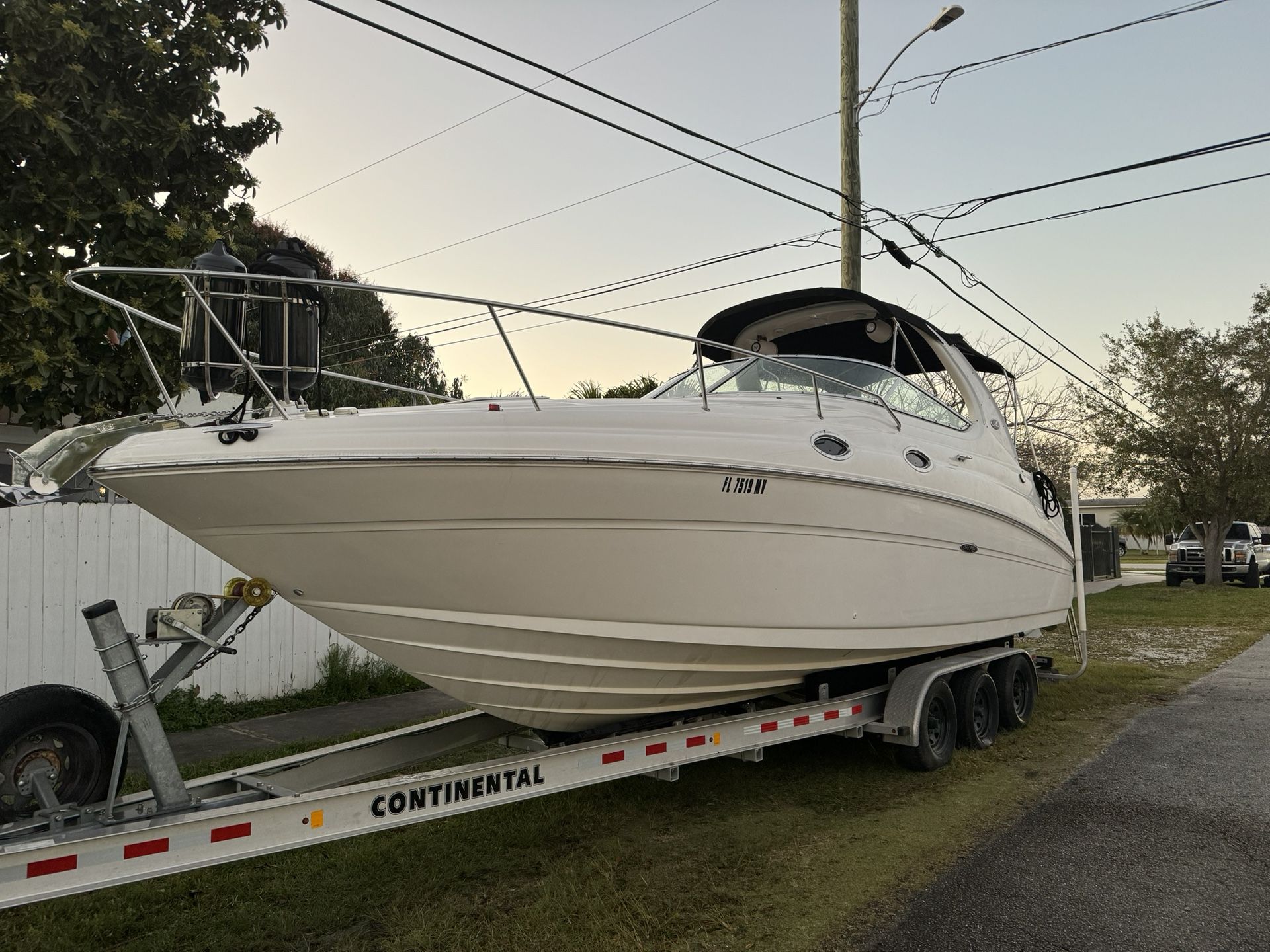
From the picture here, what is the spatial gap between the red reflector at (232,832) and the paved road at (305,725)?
294 cm

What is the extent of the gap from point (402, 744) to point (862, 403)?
122 inches

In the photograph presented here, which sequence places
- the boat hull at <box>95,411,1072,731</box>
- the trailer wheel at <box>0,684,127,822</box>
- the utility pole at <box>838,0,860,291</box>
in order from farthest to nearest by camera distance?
the utility pole at <box>838,0,860,291</box>, the boat hull at <box>95,411,1072,731</box>, the trailer wheel at <box>0,684,127,822</box>

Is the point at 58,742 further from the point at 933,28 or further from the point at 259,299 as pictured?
the point at 933,28

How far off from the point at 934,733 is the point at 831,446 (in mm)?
2341

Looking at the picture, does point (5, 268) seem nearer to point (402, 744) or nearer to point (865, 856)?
point (402, 744)

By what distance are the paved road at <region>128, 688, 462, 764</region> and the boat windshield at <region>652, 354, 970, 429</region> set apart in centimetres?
278

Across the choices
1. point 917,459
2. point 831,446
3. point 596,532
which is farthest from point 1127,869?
point 596,532

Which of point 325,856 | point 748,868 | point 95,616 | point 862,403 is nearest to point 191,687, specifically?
point 325,856

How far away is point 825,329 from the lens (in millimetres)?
6363

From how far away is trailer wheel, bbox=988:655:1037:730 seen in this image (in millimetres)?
6305

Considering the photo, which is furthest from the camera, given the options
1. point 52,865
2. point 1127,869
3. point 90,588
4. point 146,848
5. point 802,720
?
point 90,588

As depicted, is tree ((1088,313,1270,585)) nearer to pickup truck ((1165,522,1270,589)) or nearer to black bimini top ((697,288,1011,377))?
pickup truck ((1165,522,1270,589))

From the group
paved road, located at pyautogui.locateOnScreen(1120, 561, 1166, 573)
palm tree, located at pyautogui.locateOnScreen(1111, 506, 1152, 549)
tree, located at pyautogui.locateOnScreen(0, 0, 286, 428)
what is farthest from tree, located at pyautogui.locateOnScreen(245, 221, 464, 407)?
palm tree, located at pyautogui.locateOnScreen(1111, 506, 1152, 549)

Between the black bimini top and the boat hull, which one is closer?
the boat hull
